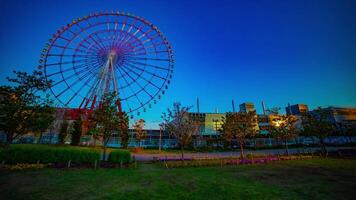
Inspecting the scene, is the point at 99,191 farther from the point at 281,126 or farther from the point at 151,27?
the point at 281,126

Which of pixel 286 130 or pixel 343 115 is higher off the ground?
pixel 343 115

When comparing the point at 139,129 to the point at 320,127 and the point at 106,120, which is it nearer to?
the point at 106,120

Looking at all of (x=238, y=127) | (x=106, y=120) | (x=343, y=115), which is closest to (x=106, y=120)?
(x=106, y=120)

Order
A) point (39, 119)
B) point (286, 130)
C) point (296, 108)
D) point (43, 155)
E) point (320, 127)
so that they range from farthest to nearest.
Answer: point (296, 108) < point (286, 130) < point (320, 127) < point (39, 119) < point (43, 155)

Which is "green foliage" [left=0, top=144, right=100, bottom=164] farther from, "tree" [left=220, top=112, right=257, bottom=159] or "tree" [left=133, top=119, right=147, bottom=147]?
"tree" [left=133, top=119, right=147, bottom=147]

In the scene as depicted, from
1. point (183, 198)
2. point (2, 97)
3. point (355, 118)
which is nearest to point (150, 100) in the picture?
point (2, 97)

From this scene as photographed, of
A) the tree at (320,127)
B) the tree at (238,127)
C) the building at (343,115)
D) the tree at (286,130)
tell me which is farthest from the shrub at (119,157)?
the building at (343,115)

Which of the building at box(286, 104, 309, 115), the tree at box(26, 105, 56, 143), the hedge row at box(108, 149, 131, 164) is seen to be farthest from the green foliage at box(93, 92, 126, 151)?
the building at box(286, 104, 309, 115)

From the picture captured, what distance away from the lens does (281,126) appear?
3031cm

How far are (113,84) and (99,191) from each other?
23.2 meters

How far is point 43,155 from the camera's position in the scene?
14.8m

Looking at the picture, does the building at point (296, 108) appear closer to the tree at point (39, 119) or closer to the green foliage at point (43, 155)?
the green foliage at point (43, 155)

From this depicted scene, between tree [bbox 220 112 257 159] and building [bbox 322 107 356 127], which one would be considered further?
building [bbox 322 107 356 127]

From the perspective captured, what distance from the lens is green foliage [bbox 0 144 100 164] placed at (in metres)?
13.9
